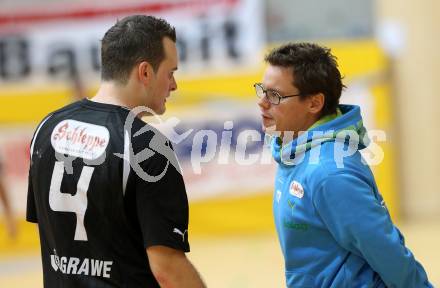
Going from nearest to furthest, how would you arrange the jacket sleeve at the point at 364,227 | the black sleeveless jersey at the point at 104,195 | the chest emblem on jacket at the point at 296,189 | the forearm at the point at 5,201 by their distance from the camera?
1. the black sleeveless jersey at the point at 104,195
2. the jacket sleeve at the point at 364,227
3. the chest emblem on jacket at the point at 296,189
4. the forearm at the point at 5,201

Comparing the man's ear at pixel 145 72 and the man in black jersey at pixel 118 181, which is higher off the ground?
the man's ear at pixel 145 72

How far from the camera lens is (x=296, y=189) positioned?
290 centimetres

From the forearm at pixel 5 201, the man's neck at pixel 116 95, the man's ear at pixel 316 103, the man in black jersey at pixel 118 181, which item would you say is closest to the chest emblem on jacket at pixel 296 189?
the man's ear at pixel 316 103

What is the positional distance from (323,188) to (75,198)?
895mm

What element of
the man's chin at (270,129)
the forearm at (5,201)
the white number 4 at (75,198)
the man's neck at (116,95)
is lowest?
the forearm at (5,201)

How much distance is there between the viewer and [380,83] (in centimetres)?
1027

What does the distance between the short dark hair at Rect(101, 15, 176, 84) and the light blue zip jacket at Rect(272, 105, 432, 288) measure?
2.26 feet

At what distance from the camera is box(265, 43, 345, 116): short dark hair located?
302 cm

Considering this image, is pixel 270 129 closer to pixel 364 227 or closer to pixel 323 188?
pixel 323 188

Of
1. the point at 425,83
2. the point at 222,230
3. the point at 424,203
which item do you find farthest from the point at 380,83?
the point at 222,230

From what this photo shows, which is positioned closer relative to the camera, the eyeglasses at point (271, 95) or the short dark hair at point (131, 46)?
the short dark hair at point (131, 46)

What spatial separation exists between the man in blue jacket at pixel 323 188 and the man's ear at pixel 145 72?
0.58m

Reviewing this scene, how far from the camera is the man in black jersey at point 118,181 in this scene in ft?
8.42

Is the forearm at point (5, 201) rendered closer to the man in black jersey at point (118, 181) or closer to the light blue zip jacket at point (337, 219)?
the man in black jersey at point (118, 181)
